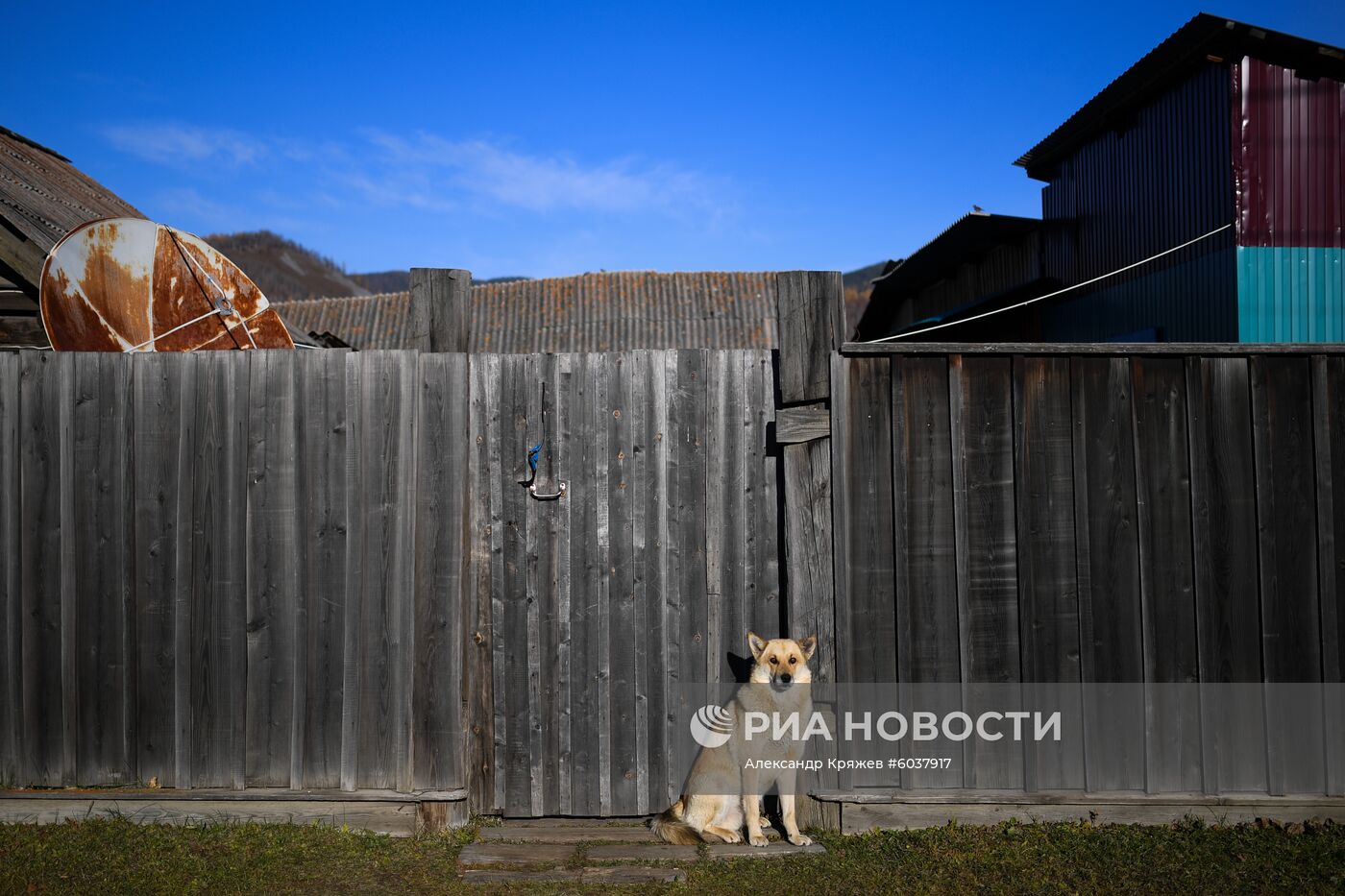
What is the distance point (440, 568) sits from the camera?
4.21 m

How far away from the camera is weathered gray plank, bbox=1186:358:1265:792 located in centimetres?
416

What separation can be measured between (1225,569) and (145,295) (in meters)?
5.83

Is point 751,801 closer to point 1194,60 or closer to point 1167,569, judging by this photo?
point 1167,569

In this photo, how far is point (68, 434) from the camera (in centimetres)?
431

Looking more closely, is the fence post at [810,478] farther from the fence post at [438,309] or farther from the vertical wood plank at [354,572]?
the vertical wood plank at [354,572]

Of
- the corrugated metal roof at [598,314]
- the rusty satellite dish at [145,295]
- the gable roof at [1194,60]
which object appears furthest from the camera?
the corrugated metal roof at [598,314]

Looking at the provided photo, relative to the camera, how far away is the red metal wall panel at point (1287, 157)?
28.6ft

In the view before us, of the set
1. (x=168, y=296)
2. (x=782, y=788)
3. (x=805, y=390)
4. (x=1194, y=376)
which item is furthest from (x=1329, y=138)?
(x=168, y=296)

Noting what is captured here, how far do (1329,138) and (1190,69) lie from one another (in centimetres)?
172

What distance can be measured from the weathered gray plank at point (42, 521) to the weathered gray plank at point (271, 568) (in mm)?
950

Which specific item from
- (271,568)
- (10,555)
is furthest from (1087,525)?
(10,555)

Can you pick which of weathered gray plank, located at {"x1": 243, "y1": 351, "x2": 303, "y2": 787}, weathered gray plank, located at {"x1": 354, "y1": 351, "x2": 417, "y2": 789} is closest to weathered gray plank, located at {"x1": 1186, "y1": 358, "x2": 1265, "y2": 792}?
weathered gray plank, located at {"x1": 354, "y1": 351, "x2": 417, "y2": 789}

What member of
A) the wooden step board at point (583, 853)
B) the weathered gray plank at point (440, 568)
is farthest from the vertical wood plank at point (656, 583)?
the weathered gray plank at point (440, 568)

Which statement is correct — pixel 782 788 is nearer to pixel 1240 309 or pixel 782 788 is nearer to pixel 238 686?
pixel 238 686
